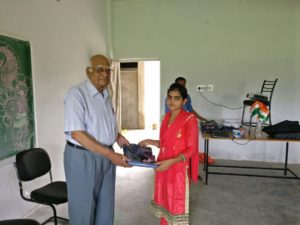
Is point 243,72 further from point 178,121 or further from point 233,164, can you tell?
point 178,121

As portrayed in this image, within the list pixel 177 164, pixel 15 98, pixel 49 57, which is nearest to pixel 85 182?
pixel 177 164

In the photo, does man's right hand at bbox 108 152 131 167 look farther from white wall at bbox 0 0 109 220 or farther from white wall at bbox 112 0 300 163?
white wall at bbox 112 0 300 163

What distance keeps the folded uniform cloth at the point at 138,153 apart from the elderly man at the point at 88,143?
3.5 inches

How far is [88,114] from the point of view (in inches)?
61.1

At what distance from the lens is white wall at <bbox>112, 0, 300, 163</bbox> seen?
443cm

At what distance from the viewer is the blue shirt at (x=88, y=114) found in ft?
4.89

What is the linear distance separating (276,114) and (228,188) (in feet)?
6.94

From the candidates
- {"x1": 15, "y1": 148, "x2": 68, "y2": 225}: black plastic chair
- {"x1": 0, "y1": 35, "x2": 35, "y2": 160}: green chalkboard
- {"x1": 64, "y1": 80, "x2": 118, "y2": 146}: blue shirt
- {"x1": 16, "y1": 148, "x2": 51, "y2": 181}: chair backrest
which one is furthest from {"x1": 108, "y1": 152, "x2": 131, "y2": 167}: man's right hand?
{"x1": 0, "y1": 35, "x2": 35, "y2": 160}: green chalkboard

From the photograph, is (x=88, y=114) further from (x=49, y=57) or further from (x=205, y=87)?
(x=205, y=87)

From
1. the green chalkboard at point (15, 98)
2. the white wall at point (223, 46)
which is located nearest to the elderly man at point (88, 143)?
the green chalkboard at point (15, 98)

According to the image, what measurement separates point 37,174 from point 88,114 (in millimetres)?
1063

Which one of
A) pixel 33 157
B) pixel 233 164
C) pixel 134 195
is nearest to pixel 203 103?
pixel 233 164

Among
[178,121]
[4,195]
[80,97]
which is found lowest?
[4,195]

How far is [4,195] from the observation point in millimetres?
2240
